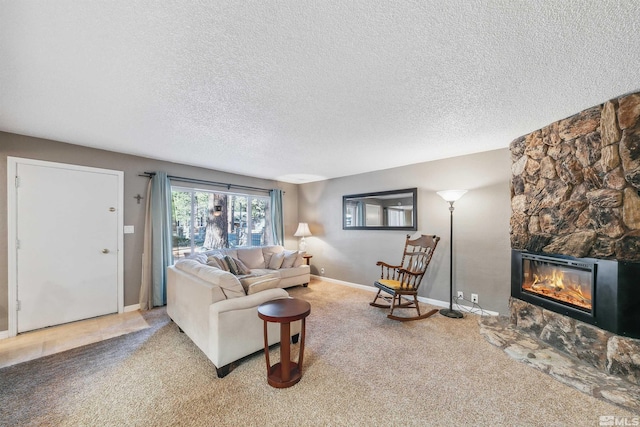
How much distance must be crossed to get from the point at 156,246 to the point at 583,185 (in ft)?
17.6

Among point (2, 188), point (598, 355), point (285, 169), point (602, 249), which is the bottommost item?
point (598, 355)

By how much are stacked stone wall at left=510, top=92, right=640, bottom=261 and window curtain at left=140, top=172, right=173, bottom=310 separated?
5.01m

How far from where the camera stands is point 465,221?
3.66 meters

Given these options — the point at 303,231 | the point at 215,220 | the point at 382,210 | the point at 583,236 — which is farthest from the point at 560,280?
the point at 215,220

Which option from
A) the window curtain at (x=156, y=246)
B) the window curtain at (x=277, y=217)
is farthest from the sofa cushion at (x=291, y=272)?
the window curtain at (x=156, y=246)

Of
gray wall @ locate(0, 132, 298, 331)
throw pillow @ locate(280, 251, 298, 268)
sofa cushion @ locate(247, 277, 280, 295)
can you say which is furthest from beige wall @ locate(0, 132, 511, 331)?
sofa cushion @ locate(247, 277, 280, 295)

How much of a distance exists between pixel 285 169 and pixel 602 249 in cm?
421

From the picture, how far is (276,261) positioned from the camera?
15.9 feet

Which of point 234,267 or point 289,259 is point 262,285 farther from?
point 289,259

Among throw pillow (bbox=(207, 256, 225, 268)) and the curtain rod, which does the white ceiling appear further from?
throw pillow (bbox=(207, 256, 225, 268))

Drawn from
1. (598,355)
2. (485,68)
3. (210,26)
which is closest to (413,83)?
(485,68)

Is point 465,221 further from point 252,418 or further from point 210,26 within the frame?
point 210,26

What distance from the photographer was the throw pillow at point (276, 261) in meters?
4.81

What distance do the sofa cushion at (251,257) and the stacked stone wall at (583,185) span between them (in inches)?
162
